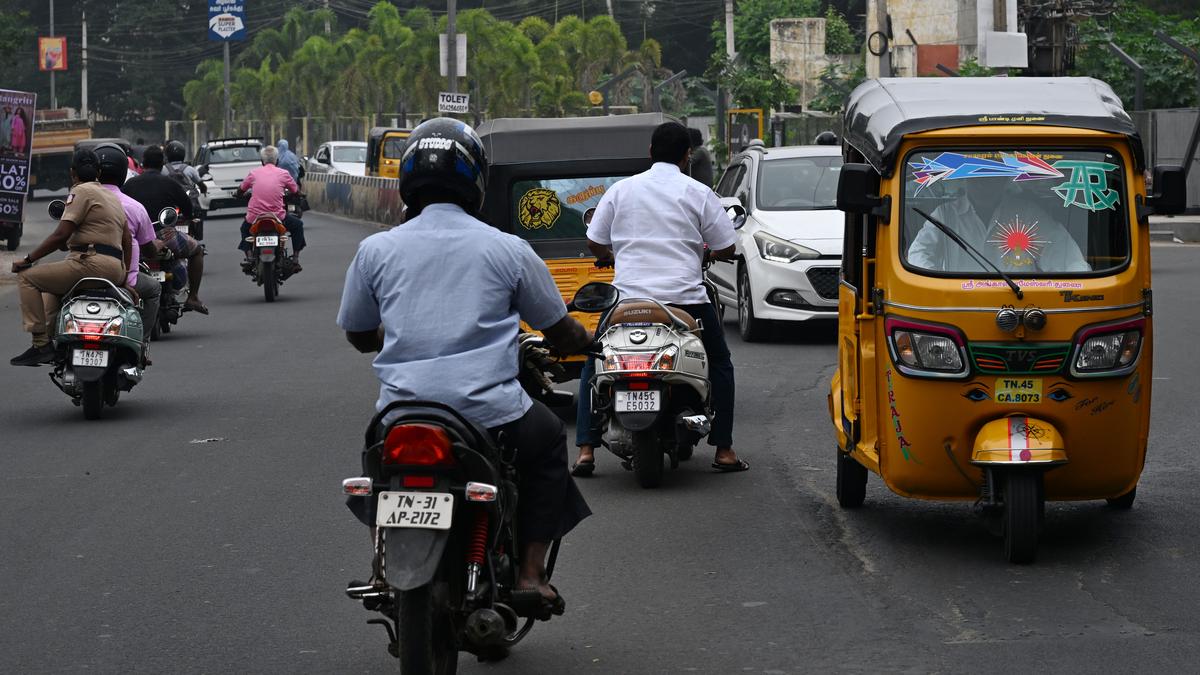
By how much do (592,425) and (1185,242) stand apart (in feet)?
71.5

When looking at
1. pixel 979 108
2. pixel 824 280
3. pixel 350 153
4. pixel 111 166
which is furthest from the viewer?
pixel 350 153

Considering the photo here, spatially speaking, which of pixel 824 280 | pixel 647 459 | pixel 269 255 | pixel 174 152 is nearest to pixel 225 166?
pixel 174 152

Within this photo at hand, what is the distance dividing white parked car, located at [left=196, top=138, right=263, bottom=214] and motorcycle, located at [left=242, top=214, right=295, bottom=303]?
68.2 ft

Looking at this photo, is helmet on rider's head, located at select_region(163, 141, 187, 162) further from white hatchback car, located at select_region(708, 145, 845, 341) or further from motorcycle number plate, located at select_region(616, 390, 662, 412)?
motorcycle number plate, located at select_region(616, 390, 662, 412)

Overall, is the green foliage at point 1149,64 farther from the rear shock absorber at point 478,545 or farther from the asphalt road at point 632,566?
the rear shock absorber at point 478,545

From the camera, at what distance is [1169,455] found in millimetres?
9859

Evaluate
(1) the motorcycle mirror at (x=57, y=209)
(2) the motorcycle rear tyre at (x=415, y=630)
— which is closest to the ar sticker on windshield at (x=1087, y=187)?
(2) the motorcycle rear tyre at (x=415, y=630)

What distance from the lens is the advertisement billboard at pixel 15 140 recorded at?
92.9 ft

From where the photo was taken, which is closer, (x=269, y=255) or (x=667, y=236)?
(x=667, y=236)

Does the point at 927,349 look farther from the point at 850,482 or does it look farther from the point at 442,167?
the point at 442,167

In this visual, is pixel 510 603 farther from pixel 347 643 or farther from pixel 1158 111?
pixel 1158 111

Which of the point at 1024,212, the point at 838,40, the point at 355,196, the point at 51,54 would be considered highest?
the point at 51,54

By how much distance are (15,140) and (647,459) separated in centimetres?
2184

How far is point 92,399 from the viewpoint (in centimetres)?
1199
